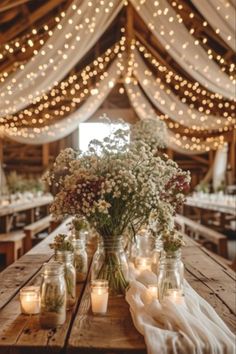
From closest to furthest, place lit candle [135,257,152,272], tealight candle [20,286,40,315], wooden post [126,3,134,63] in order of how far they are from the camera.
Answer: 1. tealight candle [20,286,40,315]
2. lit candle [135,257,152,272]
3. wooden post [126,3,134,63]

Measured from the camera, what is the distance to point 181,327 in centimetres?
129

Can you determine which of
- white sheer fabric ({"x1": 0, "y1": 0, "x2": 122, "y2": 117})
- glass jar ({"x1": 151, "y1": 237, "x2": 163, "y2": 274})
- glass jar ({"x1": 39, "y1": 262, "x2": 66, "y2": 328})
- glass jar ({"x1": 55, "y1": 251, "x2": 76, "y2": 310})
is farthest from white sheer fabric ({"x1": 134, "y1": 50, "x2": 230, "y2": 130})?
glass jar ({"x1": 39, "y1": 262, "x2": 66, "y2": 328})

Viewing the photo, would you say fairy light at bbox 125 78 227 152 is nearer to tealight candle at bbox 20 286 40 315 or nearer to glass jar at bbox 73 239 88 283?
glass jar at bbox 73 239 88 283

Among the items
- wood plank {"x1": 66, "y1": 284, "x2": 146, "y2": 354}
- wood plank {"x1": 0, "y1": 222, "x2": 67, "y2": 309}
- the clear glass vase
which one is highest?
the clear glass vase

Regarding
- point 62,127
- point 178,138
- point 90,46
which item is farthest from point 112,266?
point 178,138

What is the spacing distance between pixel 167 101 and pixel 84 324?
583 cm

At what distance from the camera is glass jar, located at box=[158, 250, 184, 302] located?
157cm

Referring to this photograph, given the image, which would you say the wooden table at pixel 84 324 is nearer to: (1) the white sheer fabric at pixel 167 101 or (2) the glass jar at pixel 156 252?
(2) the glass jar at pixel 156 252

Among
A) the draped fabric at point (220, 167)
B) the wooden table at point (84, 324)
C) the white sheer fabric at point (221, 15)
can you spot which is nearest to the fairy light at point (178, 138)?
the draped fabric at point (220, 167)

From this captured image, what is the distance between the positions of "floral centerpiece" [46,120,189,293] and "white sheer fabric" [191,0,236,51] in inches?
74.1

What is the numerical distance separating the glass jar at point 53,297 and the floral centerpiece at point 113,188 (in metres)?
0.26

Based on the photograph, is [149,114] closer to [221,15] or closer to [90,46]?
[90,46]

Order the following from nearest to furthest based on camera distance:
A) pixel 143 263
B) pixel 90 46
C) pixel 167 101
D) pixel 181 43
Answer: pixel 143 263
pixel 181 43
pixel 90 46
pixel 167 101

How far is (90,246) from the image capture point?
3.08 meters
